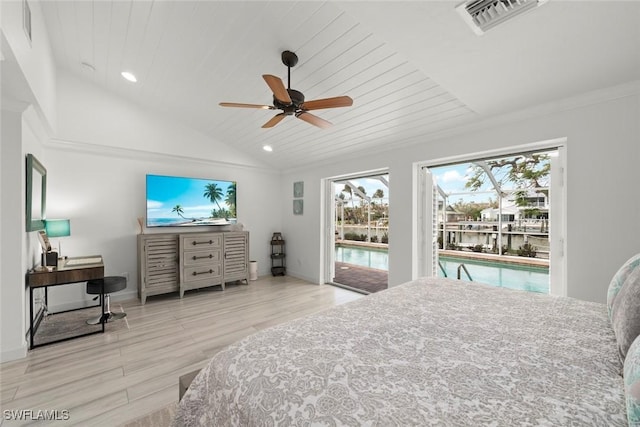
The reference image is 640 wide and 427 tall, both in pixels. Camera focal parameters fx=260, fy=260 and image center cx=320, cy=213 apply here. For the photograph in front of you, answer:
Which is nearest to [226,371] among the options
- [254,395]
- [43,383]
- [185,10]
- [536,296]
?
[254,395]

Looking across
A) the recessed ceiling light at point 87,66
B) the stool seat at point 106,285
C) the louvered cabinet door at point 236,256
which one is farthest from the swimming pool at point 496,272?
the recessed ceiling light at point 87,66

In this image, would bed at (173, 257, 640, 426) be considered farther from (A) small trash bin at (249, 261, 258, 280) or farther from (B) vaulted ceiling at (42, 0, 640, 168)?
(A) small trash bin at (249, 261, 258, 280)

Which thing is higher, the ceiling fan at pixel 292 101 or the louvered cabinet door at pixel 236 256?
the ceiling fan at pixel 292 101

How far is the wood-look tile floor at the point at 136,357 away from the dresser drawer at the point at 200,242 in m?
0.77

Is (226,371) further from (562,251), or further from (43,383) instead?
(562,251)

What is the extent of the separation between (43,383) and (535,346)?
125 inches

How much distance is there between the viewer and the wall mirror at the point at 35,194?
2.46m

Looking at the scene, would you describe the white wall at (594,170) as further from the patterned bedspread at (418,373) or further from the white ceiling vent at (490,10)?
the white ceiling vent at (490,10)

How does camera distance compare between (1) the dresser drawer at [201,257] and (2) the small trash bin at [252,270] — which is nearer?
(1) the dresser drawer at [201,257]

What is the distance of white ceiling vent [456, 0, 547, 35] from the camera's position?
1.35m

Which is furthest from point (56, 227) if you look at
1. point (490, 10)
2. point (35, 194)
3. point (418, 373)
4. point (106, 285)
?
point (490, 10)

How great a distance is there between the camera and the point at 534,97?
230 cm

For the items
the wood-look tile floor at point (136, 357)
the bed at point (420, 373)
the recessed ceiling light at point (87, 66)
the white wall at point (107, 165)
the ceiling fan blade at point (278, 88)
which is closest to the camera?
the bed at point (420, 373)

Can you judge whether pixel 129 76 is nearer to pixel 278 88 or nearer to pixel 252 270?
pixel 278 88
